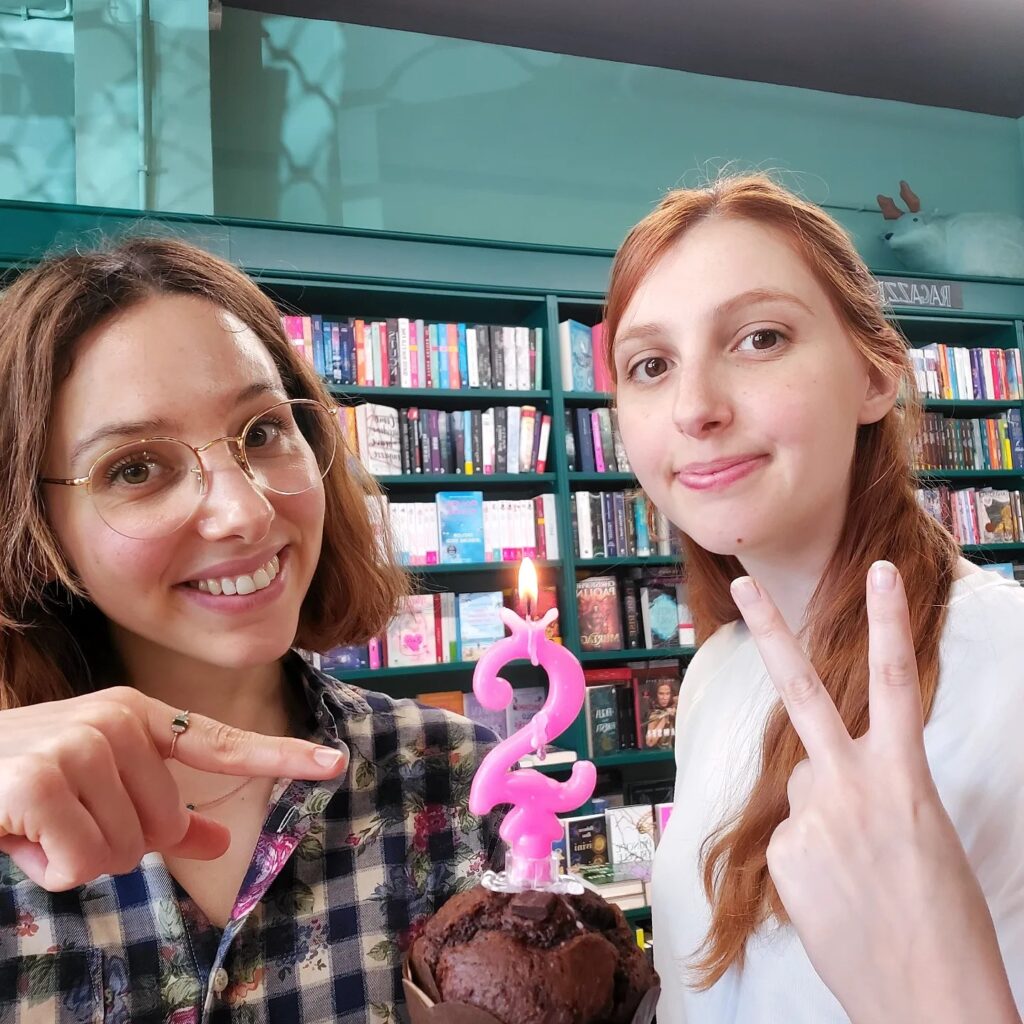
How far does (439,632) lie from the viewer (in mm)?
3350

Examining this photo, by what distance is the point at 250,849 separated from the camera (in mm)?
990

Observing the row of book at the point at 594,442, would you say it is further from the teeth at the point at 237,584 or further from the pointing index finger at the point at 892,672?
the pointing index finger at the point at 892,672

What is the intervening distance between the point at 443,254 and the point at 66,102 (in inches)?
58.8

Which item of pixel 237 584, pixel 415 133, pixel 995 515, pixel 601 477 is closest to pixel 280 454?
pixel 237 584

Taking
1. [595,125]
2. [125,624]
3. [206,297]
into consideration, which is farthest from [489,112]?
[125,624]

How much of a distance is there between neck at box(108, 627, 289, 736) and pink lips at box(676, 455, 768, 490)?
22.9 inches

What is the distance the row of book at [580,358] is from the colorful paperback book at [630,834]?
1.62m

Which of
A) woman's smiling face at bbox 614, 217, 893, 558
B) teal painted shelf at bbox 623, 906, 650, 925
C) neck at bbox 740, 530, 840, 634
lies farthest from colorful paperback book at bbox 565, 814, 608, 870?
woman's smiling face at bbox 614, 217, 893, 558

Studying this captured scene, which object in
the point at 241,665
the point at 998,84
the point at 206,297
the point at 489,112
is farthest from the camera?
the point at 998,84

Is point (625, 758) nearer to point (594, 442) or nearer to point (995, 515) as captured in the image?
point (594, 442)

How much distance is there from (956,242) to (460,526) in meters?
2.91

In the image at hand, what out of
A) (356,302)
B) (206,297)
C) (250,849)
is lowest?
(250,849)

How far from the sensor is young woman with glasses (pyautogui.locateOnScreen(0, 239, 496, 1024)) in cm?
88

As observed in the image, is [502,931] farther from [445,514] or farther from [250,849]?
[445,514]
